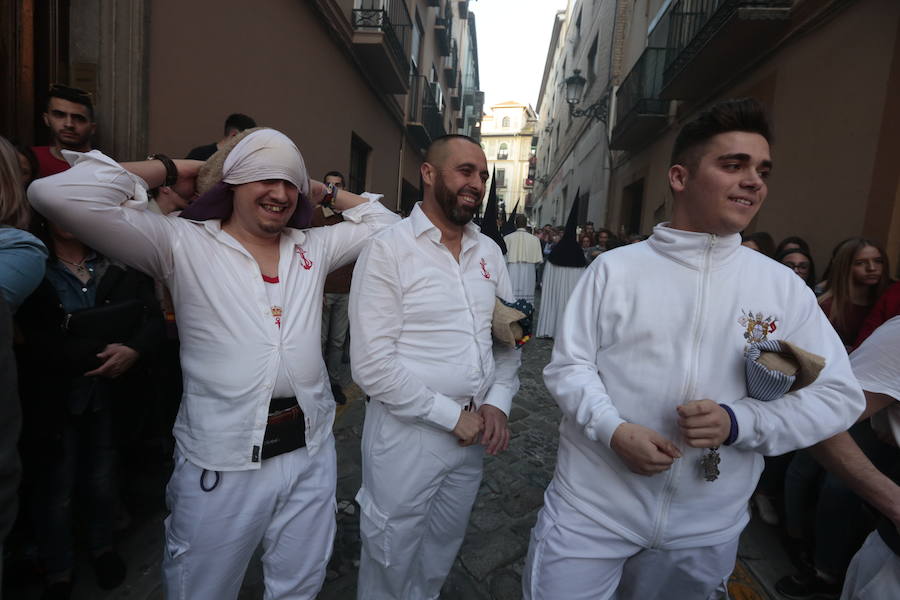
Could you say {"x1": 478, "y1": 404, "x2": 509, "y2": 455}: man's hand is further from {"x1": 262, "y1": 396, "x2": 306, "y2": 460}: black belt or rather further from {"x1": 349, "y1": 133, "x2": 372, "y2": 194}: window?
{"x1": 349, "y1": 133, "x2": 372, "y2": 194}: window

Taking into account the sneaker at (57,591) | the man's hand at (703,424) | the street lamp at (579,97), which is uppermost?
the street lamp at (579,97)

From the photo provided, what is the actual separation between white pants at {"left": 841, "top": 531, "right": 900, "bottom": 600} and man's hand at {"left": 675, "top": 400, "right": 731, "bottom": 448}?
2.32 ft

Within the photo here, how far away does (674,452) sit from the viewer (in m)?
1.41

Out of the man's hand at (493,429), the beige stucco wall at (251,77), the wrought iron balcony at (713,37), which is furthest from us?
the wrought iron balcony at (713,37)

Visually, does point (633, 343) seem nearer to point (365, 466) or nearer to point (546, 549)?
point (546, 549)

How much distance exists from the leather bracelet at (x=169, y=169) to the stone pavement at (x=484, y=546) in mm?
1979

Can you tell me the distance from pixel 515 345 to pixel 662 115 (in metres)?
9.19

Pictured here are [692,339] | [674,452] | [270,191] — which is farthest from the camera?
[270,191]

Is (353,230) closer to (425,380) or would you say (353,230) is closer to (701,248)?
(425,380)

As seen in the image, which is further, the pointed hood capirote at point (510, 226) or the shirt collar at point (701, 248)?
the pointed hood capirote at point (510, 226)

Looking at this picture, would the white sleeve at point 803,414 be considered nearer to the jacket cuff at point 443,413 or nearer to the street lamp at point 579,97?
the jacket cuff at point 443,413

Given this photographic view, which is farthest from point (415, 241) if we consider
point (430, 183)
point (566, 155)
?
point (566, 155)

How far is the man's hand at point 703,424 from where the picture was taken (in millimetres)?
1384

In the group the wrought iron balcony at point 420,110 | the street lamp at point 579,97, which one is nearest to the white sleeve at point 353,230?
the wrought iron balcony at point 420,110
